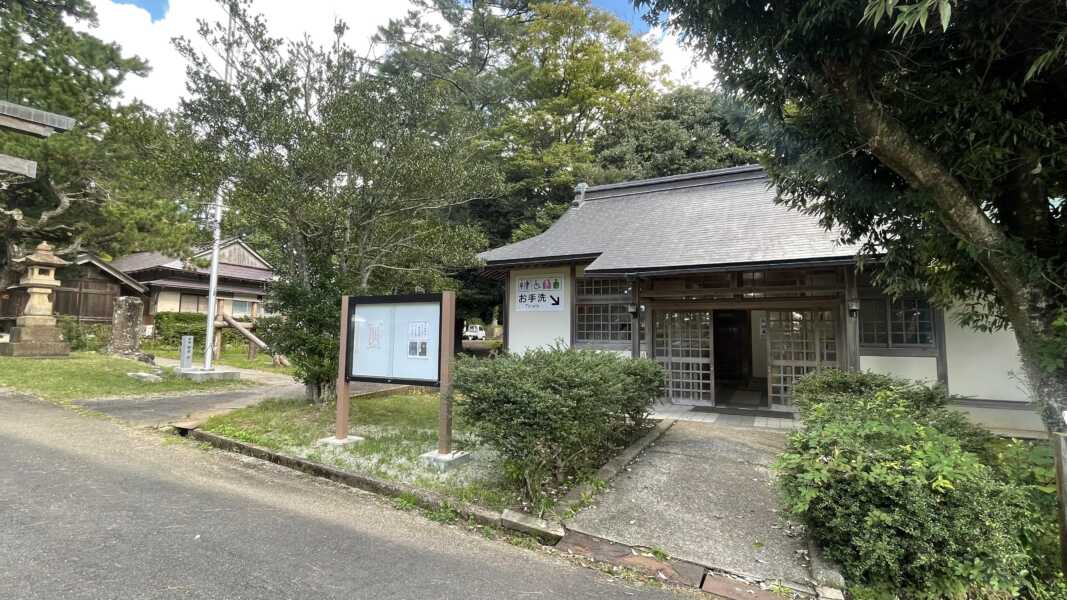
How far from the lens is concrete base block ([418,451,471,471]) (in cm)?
491

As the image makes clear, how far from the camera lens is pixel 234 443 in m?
5.75

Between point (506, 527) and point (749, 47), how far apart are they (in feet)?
13.2

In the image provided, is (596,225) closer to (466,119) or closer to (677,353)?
(677,353)

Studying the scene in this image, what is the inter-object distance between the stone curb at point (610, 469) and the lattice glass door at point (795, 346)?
122 inches

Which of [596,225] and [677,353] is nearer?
[677,353]

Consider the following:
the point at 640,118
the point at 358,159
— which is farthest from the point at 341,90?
the point at 640,118

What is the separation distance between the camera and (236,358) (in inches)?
686

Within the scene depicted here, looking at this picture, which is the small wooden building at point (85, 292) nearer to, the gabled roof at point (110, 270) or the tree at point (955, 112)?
the gabled roof at point (110, 270)

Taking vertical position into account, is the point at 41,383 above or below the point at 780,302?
below

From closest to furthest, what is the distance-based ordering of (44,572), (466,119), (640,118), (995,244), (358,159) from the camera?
(44,572)
(995,244)
(358,159)
(466,119)
(640,118)

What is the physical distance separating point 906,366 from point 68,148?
2148 centimetres

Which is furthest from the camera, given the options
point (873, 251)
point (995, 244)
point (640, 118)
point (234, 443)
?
point (640, 118)

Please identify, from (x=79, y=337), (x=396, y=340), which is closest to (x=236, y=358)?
(x=79, y=337)

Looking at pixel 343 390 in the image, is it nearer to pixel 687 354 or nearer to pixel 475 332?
pixel 687 354
